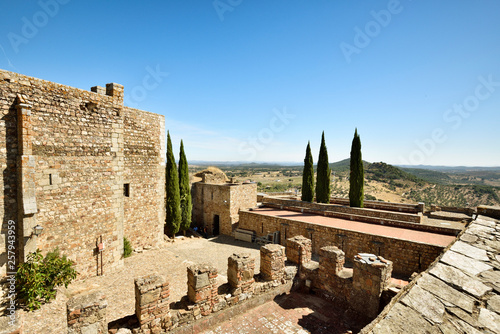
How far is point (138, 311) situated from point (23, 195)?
18.3 feet

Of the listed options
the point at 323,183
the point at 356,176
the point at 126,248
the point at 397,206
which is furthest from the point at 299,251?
the point at 323,183

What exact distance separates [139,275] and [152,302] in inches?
221

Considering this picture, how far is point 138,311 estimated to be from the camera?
493cm

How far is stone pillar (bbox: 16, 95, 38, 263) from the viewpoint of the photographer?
7117 mm

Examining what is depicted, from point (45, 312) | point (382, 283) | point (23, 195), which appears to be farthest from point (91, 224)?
point (382, 283)

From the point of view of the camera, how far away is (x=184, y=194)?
17.9 metres

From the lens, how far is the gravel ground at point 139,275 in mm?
6265

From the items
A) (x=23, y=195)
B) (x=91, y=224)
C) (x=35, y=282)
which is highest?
(x=23, y=195)

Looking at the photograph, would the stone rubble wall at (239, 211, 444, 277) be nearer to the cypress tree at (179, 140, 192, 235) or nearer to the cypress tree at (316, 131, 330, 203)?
the cypress tree at (179, 140, 192, 235)

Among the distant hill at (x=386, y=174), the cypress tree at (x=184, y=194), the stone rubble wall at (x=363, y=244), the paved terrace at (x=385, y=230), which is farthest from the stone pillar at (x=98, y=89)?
the distant hill at (x=386, y=174)

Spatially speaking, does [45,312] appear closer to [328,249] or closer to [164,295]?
[164,295]

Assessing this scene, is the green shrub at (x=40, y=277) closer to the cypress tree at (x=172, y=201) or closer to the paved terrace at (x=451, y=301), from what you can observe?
the cypress tree at (x=172, y=201)

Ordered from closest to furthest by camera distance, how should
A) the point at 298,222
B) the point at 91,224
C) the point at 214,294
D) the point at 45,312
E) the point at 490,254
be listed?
the point at 490,254
the point at 214,294
the point at 45,312
the point at 91,224
the point at 298,222

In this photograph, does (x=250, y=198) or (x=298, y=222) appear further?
(x=250, y=198)
